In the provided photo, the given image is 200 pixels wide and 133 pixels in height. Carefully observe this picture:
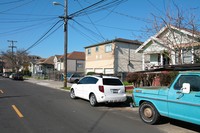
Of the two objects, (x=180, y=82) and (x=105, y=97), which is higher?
(x=180, y=82)

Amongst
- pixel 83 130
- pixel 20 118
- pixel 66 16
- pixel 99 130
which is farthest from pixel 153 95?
pixel 66 16

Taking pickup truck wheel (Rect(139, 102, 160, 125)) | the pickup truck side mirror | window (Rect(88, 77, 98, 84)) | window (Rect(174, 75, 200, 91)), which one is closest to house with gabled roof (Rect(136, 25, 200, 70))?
window (Rect(88, 77, 98, 84))

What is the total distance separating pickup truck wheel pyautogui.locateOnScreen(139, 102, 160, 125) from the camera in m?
6.89

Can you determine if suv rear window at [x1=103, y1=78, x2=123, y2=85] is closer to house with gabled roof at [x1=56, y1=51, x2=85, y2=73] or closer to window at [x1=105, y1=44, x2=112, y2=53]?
window at [x1=105, y1=44, x2=112, y2=53]

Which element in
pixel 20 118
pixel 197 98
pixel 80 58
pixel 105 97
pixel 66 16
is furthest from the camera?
pixel 80 58

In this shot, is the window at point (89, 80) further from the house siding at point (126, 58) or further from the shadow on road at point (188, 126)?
the house siding at point (126, 58)

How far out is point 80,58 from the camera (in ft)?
177

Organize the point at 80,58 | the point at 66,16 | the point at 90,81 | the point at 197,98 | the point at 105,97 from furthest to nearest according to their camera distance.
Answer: the point at 80,58 < the point at 66,16 < the point at 90,81 < the point at 105,97 < the point at 197,98

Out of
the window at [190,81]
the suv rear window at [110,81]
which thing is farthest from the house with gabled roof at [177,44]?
the window at [190,81]

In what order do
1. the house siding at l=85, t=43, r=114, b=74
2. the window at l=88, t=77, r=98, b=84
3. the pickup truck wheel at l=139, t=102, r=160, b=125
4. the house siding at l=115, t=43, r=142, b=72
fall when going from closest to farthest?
1. the pickup truck wheel at l=139, t=102, r=160, b=125
2. the window at l=88, t=77, r=98, b=84
3. the house siding at l=115, t=43, r=142, b=72
4. the house siding at l=85, t=43, r=114, b=74

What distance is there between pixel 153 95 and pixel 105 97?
356 centimetres

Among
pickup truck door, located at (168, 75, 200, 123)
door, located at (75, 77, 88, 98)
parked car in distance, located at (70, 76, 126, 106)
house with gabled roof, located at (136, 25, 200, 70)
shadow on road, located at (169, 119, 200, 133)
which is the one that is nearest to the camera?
pickup truck door, located at (168, 75, 200, 123)

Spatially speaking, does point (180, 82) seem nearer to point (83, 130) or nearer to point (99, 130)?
point (99, 130)

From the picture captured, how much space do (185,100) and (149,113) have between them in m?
1.63
